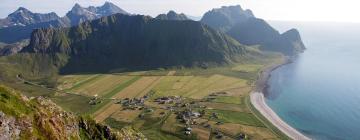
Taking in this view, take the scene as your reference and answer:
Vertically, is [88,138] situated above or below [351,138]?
above

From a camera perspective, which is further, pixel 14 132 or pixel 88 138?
pixel 88 138

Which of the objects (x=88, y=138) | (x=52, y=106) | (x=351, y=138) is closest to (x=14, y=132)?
(x=52, y=106)

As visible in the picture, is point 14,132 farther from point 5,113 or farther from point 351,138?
point 351,138

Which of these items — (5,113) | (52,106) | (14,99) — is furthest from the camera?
(52,106)

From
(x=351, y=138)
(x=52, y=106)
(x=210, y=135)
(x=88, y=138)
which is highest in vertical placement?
(x=52, y=106)

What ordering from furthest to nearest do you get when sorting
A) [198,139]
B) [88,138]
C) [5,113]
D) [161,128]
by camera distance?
[161,128] < [198,139] < [88,138] < [5,113]

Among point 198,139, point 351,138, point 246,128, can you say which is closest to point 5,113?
point 198,139
